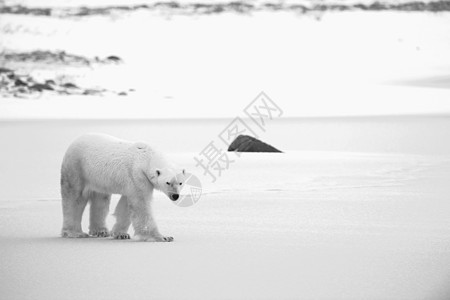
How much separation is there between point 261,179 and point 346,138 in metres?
6.80

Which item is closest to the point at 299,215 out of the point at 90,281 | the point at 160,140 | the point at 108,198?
the point at 108,198

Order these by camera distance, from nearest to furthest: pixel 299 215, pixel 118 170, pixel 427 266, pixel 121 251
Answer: pixel 427 266 < pixel 121 251 < pixel 118 170 < pixel 299 215

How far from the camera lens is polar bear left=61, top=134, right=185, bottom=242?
7.03 meters

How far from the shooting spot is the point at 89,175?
7.34 metres

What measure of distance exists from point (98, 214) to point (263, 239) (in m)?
1.39

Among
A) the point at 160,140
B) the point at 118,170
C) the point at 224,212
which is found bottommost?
the point at 160,140

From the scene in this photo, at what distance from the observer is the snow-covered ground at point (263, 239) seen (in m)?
5.45

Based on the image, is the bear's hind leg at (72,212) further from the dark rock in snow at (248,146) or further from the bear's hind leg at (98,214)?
the dark rock in snow at (248,146)

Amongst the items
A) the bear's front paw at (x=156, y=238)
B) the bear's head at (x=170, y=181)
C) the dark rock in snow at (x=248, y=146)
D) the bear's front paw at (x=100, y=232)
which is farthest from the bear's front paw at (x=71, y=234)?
the dark rock in snow at (x=248, y=146)

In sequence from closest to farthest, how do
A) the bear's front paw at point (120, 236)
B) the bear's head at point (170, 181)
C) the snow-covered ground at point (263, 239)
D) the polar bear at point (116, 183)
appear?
the snow-covered ground at point (263, 239)
the bear's head at point (170, 181)
the polar bear at point (116, 183)
the bear's front paw at point (120, 236)

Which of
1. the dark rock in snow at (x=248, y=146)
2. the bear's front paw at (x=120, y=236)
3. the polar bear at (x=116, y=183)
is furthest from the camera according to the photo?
the dark rock in snow at (x=248, y=146)

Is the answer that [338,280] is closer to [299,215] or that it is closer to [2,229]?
[299,215]

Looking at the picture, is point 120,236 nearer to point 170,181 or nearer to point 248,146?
point 170,181

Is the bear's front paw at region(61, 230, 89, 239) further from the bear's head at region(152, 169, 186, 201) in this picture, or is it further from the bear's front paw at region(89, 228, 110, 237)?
the bear's head at region(152, 169, 186, 201)
